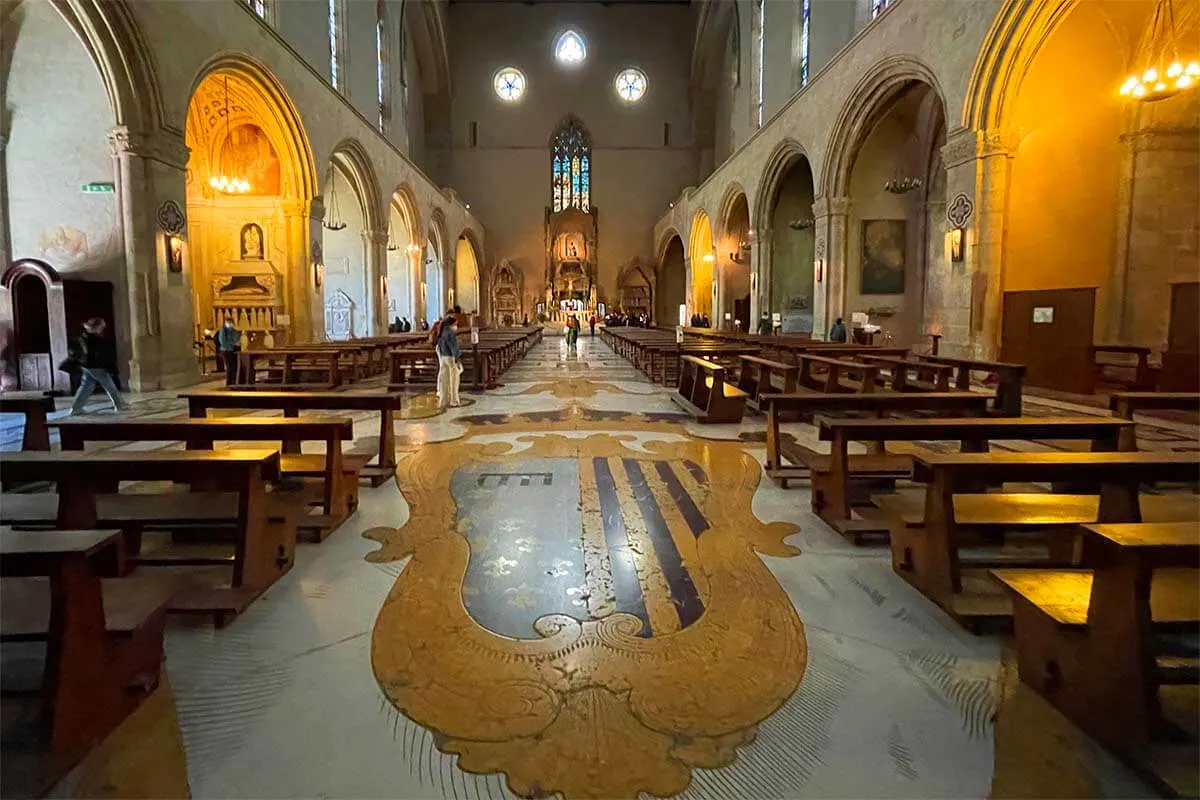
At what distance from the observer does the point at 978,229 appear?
1059 centimetres

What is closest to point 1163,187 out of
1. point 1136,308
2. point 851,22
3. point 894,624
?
point 1136,308

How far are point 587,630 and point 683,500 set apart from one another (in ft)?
6.49

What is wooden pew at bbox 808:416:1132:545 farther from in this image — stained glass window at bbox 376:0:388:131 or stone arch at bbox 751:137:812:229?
stained glass window at bbox 376:0:388:131

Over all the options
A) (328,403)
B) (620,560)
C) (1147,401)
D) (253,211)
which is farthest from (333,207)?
(1147,401)

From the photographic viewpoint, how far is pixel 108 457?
2994 millimetres

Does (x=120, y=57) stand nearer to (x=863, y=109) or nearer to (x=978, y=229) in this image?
(x=978, y=229)

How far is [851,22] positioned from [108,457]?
18199mm

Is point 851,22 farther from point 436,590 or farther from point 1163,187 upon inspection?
Answer: point 436,590

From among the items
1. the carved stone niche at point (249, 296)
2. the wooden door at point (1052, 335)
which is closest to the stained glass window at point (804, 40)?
the wooden door at point (1052, 335)

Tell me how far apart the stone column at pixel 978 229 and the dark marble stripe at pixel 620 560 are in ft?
27.7

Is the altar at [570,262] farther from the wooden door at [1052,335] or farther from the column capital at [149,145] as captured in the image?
the wooden door at [1052,335]

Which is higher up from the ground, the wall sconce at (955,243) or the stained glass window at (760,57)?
the stained glass window at (760,57)

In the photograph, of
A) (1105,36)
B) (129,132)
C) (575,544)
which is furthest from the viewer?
(1105,36)

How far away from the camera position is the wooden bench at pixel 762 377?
7.90 meters
